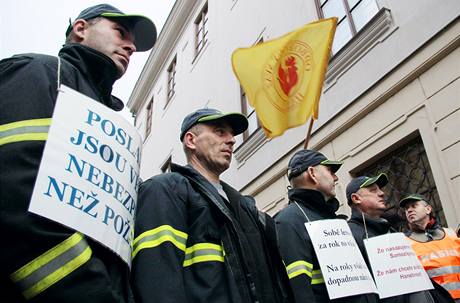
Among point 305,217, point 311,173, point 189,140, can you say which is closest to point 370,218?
point 311,173

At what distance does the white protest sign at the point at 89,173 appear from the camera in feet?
3.46

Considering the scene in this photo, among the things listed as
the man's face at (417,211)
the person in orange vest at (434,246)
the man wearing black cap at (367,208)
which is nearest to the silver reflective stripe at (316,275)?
the man wearing black cap at (367,208)

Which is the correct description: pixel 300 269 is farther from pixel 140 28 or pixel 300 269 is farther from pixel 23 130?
pixel 23 130

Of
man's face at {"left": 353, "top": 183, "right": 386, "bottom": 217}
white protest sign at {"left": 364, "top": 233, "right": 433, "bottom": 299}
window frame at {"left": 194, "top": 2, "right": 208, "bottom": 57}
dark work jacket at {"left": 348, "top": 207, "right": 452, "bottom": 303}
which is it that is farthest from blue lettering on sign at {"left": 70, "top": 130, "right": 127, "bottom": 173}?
window frame at {"left": 194, "top": 2, "right": 208, "bottom": 57}

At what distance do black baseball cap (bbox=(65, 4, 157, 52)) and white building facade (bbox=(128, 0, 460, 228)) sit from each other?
12.2ft

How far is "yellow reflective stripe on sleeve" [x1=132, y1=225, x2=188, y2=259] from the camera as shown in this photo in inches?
59.5

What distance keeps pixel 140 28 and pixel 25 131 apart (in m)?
1.07

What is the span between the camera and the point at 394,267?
8.84ft

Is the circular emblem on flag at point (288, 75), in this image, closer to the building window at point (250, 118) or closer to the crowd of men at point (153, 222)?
the crowd of men at point (153, 222)

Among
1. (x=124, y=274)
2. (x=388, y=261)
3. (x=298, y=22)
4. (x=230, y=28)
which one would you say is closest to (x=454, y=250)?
(x=388, y=261)

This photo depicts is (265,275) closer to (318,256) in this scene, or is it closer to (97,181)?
(318,256)

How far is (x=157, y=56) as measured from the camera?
1727 cm

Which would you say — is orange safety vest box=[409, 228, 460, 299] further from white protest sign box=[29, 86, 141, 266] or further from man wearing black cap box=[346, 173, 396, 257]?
white protest sign box=[29, 86, 141, 266]

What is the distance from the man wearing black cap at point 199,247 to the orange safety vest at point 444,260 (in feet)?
7.26
